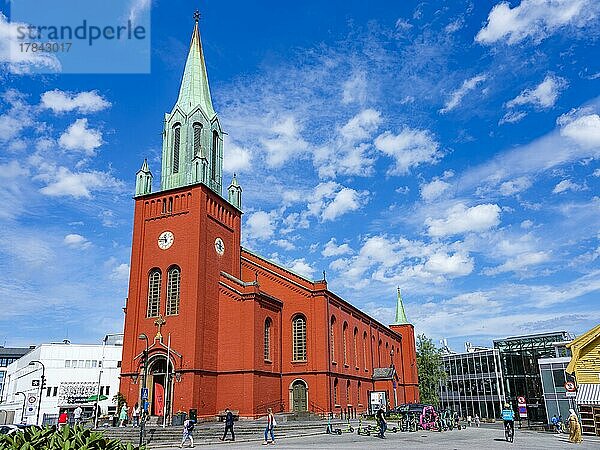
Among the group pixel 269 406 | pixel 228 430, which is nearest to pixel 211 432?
pixel 228 430

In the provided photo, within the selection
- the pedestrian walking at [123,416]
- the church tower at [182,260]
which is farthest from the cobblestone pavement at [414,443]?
the church tower at [182,260]

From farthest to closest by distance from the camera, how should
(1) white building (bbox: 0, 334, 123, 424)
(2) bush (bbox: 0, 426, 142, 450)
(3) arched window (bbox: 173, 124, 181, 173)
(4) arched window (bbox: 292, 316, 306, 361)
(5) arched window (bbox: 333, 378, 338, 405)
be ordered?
(1) white building (bbox: 0, 334, 123, 424), (5) arched window (bbox: 333, 378, 338, 405), (4) arched window (bbox: 292, 316, 306, 361), (3) arched window (bbox: 173, 124, 181, 173), (2) bush (bbox: 0, 426, 142, 450)

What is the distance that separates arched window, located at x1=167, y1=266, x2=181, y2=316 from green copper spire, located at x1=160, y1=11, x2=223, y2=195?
284 inches

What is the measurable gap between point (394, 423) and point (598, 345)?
56.8 feet

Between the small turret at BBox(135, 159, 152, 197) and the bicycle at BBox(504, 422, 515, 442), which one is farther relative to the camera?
the small turret at BBox(135, 159, 152, 197)

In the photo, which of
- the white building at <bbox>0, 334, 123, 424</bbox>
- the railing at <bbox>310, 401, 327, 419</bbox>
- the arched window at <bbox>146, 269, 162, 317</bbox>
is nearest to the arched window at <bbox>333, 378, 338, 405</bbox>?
the railing at <bbox>310, 401, 327, 419</bbox>

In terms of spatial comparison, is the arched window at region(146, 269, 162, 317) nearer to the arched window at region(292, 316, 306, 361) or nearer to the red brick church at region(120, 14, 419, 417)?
the red brick church at region(120, 14, 419, 417)

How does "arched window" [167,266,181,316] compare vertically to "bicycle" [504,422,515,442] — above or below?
above

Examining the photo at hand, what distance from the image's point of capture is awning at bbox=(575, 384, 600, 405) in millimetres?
33162

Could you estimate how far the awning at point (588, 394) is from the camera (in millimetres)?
33162

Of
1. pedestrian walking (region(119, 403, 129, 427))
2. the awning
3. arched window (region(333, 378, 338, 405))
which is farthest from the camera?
arched window (region(333, 378, 338, 405))

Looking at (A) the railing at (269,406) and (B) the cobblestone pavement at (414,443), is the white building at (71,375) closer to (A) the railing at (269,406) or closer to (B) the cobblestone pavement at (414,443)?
(A) the railing at (269,406)

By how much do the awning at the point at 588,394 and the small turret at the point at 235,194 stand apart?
29845 millimetres

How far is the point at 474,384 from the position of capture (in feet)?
285
